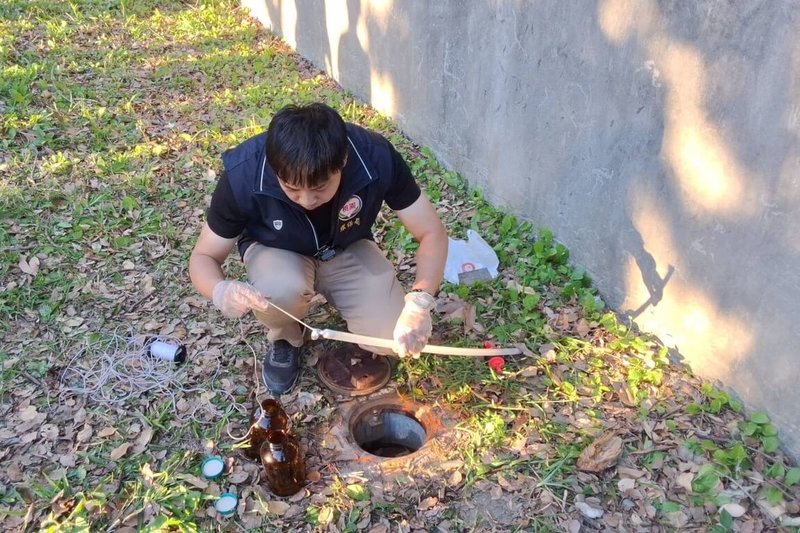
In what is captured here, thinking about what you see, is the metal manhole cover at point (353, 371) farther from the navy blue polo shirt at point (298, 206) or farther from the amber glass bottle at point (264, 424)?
the navy blue polo shirt at point (298, 206)

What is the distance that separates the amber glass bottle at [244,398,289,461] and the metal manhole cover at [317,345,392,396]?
374mm

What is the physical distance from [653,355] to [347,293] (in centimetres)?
161

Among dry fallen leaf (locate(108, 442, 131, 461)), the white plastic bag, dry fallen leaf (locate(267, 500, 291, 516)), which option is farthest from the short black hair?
the white plastic bag

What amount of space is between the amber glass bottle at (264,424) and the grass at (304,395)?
0.26 ft

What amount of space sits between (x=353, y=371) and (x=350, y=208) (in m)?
0.91

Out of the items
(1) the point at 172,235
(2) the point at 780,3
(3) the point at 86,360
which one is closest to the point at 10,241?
(1) the point at 172,235

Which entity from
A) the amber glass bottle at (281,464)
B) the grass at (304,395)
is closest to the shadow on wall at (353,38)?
the grass at (304,395)

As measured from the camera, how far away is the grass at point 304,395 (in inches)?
104

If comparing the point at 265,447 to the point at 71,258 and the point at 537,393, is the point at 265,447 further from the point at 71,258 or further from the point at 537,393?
the point at 71,258

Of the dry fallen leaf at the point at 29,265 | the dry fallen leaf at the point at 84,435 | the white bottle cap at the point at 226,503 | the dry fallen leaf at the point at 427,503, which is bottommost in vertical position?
the dry fallen leaf at the point at 29,265

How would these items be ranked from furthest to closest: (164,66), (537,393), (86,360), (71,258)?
(164,66) < (71,258) < (86,360) < (537,393)

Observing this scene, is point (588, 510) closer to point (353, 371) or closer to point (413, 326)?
point (413, 326)

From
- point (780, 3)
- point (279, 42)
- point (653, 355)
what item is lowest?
point (279, 42)

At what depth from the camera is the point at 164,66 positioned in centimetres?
665
